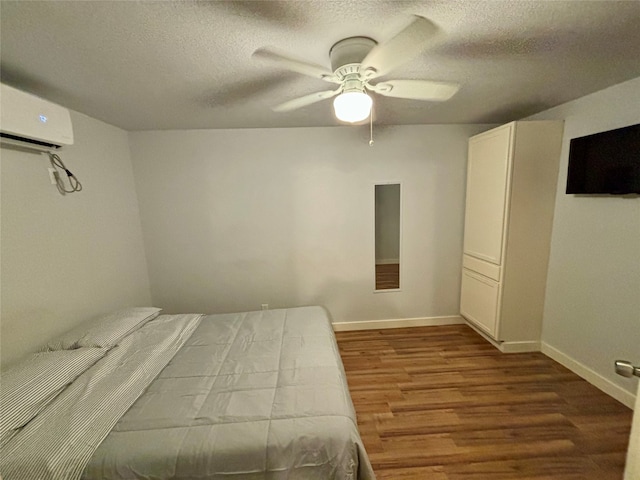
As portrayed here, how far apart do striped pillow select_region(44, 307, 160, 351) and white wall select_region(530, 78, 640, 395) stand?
3533mm

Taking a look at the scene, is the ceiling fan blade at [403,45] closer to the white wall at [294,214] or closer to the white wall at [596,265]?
the white wall at [294,214]

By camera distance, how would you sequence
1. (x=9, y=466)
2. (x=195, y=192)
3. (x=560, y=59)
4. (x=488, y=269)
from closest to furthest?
(x=9, y=466), (x=560, y=59), (x=488, y=269), (x=195, y=192)

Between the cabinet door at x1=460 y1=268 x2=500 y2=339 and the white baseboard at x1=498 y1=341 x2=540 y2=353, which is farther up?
the cabinet door at x1=460 y1=268 x2=500 y2=339

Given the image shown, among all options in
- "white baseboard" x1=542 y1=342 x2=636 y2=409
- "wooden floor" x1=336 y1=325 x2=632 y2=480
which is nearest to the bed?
"wooden floor" x1=336 y1=325 x2=632 y2=480

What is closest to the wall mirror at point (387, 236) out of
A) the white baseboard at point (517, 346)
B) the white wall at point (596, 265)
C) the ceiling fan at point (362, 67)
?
the white baseboard at point (517, 346)

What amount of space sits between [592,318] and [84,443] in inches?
131

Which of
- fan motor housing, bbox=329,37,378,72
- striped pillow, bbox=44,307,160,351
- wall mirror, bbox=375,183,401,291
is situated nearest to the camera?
fan motor housing, bbox=329,37,378,72

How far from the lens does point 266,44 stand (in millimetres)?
1287

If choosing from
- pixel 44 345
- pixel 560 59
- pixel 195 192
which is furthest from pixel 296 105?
pixel 44 345

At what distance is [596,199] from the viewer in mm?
2053

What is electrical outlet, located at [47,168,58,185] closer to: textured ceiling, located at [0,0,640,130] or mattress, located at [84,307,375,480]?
textured ceiling, located at [0,0,640,130]

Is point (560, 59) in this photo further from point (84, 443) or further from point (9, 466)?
point (9, 466)

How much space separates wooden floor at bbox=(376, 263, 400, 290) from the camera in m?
3.15

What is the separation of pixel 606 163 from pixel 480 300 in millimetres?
1520
